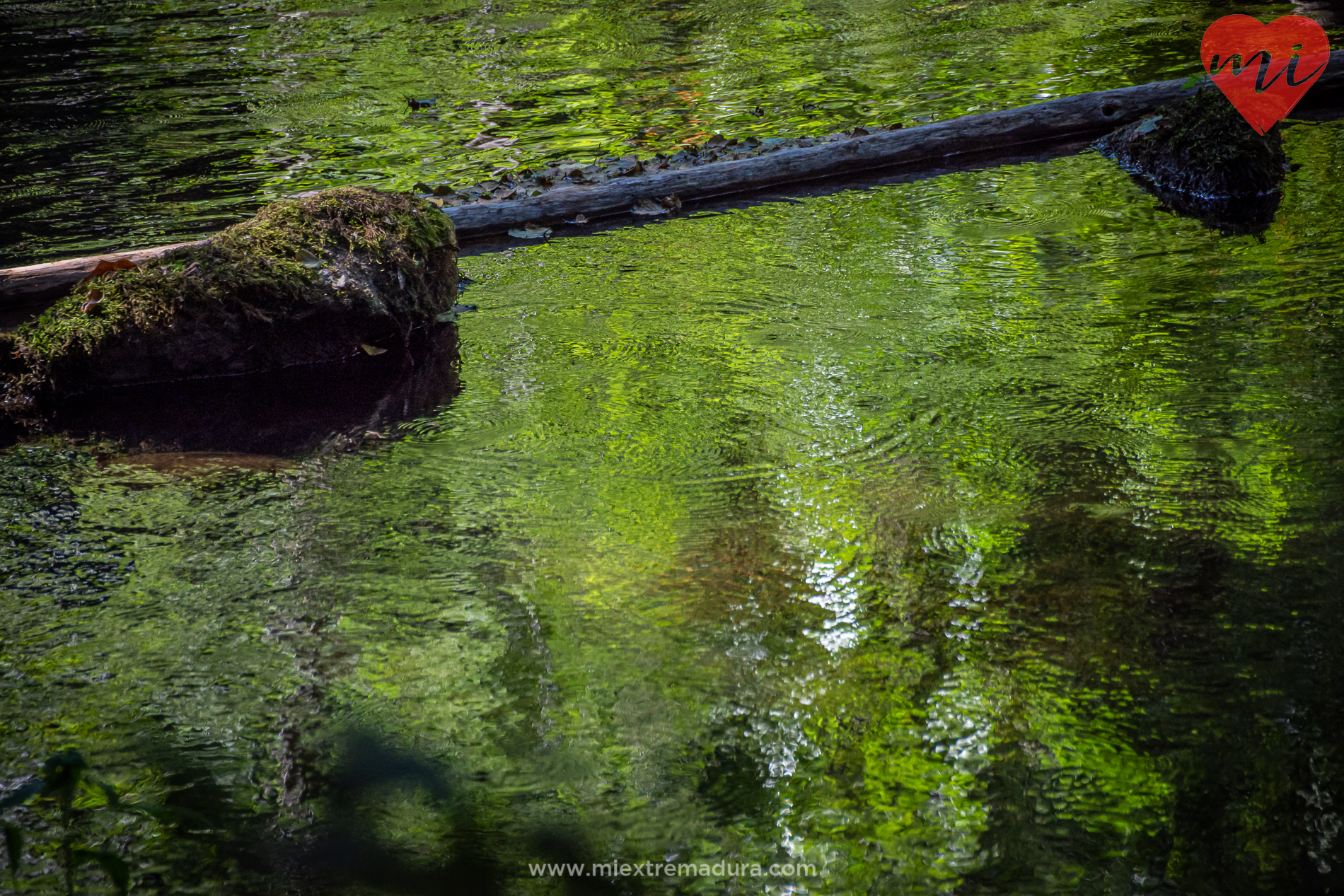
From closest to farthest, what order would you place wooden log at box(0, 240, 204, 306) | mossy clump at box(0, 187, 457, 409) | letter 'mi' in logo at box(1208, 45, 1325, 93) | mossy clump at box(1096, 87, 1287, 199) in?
1. mossy clump at box(0, 187, 457, 409)
2. wooden log at box(0, 240, 204, 306)
3. mossy clump at box(1096, 87, 1287, 199)
4. letter 'mi' in logo at box(1208, 45, 1325, 93)

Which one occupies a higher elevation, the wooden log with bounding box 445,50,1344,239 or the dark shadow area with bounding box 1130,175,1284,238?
the wooden log with bounding box 445,50,1344,239

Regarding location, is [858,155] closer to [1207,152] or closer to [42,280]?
[1207,152]

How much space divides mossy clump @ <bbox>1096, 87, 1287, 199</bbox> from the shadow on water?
551 cm

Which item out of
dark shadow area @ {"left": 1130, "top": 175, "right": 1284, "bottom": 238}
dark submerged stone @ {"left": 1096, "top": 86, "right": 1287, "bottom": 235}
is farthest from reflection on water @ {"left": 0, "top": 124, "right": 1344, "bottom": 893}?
dark submerged stone @ {"left": 1096, "top": 86, "right": 1287, "bottom": 235}

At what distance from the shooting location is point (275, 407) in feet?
16.9

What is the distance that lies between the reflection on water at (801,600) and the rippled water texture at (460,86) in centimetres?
434

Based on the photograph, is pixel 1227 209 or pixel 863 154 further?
pixel 863 154

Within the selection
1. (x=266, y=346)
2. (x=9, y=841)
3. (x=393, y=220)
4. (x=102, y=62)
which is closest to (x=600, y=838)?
(x=9, y=841)

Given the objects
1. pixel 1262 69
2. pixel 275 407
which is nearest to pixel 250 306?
pixel 275 407

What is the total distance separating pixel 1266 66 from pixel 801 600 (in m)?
7.51

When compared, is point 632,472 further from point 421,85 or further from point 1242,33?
point 1242,33

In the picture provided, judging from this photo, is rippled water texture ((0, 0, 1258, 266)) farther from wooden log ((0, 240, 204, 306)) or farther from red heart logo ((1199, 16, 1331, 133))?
wooden log ((0, 240, 204, 306))

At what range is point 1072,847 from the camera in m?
2.39

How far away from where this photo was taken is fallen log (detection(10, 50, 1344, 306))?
7.47 meters
